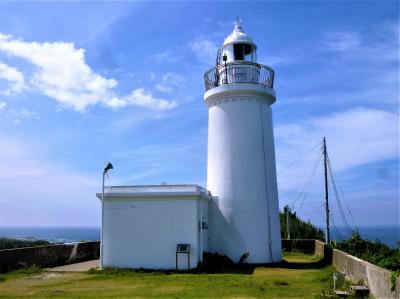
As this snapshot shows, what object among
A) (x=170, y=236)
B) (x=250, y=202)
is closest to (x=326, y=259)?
(x=250, y=202)

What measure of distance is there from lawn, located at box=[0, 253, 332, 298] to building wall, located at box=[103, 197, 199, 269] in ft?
3.22

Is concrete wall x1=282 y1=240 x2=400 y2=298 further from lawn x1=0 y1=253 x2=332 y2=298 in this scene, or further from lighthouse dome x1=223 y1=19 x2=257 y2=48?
lighthouse dome x1=223 y1=19 x2=257 y2=48

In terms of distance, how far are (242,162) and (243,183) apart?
0.86 m

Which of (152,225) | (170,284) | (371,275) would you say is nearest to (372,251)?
(371,275)

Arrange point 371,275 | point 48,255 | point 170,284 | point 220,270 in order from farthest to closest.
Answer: point 48,255, point 220,270, point 170,284, point 371,275

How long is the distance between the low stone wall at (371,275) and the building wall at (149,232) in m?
5.30

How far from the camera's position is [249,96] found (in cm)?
1812

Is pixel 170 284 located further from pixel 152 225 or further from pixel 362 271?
pixel 362 271

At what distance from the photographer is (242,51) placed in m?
18.9

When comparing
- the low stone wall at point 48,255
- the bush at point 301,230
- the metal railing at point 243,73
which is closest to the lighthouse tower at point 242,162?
the metal railing at point 243,73

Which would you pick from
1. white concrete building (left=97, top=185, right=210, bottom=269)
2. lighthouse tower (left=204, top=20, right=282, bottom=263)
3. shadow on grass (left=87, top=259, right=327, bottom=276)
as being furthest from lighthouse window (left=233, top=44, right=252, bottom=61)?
shadow on grass (left=87, top=259, right=327, bottom=276)

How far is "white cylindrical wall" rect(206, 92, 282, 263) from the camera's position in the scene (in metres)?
17.5

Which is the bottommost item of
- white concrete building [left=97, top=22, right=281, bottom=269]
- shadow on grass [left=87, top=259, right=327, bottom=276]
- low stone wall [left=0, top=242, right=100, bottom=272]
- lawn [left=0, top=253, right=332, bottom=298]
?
Result: lawn [left=0, top=253, right=332, bottom=298]

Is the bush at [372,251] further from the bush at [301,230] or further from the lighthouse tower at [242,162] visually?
the bush at [301,230]
